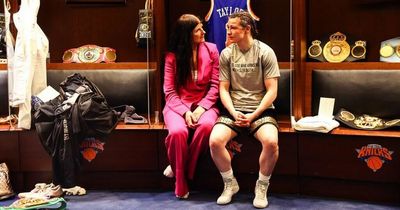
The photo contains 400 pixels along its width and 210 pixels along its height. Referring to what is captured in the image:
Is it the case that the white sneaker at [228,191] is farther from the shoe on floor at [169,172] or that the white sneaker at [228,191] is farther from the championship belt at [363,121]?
the championship belt at [363,121]

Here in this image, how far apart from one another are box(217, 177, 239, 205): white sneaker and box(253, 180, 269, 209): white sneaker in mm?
147

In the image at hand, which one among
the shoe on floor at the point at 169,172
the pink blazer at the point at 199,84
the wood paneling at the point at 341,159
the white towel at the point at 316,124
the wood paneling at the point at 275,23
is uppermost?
the wood paneling at the point at 275,23

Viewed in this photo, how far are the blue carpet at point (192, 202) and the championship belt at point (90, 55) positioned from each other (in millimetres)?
1169

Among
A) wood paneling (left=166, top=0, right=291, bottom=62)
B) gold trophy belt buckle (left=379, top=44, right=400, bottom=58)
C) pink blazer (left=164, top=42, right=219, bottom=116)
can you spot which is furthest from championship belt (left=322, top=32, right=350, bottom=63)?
pink blazer (left=164, top=42, right=219, bottom=116)

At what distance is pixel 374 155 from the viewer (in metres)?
3.24

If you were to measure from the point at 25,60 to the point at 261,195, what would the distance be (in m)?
1.92

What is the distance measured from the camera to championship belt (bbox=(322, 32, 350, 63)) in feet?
12.5

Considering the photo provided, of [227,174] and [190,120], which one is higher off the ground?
[190,120]

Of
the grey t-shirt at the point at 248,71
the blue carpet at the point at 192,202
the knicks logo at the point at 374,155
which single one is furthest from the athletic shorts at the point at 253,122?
the knicks logo at the point at 374,155

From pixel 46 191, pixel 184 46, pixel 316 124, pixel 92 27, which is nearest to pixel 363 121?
pixel 316 124

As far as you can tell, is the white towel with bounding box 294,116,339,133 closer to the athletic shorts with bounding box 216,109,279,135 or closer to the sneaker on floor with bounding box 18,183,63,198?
the athletic shorts with bounding box 216,109,279,135

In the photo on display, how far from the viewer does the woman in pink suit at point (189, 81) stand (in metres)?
3.49

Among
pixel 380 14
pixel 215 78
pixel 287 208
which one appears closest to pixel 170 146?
pixel 215 78

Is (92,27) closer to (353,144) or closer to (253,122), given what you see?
(253,122)
